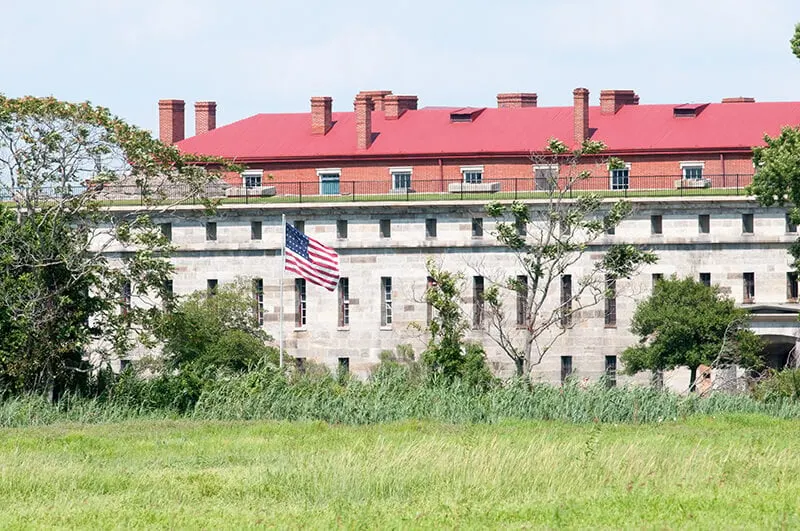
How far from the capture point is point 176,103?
83812 millimetres

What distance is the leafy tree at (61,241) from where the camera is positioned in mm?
46562

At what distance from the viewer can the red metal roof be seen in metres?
77.1

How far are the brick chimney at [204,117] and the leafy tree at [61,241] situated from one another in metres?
34.9

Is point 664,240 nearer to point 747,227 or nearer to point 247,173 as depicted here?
point 747,227

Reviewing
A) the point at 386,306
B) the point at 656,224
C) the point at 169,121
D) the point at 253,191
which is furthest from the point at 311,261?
the point at 169,121

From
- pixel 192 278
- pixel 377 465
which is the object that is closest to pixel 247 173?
pixel 192 278

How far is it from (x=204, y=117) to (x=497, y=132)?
44.3ft

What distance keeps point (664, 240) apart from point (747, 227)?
3026 mm

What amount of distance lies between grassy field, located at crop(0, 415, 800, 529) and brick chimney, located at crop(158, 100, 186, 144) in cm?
4668

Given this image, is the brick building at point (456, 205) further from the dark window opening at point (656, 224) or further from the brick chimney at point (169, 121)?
the brick chimney at point (169, 121)

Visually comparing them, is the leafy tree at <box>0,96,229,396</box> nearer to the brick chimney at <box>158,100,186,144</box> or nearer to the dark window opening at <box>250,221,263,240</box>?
the dark window opening at <box>250,221,263,240</box>

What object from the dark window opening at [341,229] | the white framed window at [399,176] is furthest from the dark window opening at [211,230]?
the white framed window at [399,176]

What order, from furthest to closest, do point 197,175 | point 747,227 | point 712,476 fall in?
point 747,227 → point 197,175 → point 712,476

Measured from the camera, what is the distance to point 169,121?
274 feet
